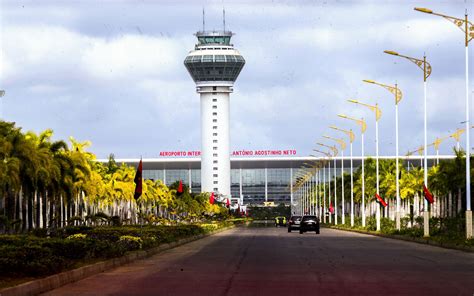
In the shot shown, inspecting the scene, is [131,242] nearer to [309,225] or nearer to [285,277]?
[285,277]

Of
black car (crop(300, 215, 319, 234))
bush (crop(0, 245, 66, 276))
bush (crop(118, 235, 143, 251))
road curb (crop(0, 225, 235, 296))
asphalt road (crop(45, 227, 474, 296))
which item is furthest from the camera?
black car (crop(300, 215, 319, 234))

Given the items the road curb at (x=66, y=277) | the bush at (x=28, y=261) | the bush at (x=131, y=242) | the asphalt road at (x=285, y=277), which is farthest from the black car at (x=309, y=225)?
the bush at (x=28, y=261)

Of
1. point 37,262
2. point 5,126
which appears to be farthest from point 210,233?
point 37,262

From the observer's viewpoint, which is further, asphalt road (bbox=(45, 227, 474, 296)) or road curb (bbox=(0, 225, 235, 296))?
asphalt road (bbox=(45, 227, 474, 296))

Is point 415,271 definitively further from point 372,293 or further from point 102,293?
point 102,293

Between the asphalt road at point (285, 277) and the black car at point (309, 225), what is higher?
the asphalt road at point (285, 277)

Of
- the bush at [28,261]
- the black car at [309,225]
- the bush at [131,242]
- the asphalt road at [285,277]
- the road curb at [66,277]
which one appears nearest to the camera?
the road curb at [66,277]

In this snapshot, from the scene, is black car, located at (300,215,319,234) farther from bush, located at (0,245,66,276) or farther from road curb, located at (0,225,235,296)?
bush, located at (0,245,66,276)

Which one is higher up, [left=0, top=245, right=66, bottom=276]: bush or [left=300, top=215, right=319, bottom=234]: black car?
[left=0, top=245, right=66, bottom=276]: bush

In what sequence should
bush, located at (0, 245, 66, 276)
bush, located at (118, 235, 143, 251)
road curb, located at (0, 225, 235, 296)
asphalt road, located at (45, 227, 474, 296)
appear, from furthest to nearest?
bush, located at (118, 235, 143, 251)
bush, located at (0, 245, 66, 276)
asphalt road, located at (45, 227, 474, 296)
road curb, located at (0, 225, 235, 296)

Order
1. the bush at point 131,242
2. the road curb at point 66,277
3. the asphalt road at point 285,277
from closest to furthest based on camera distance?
the road curb at point 66,277 → the asphalt road at point 285,277 → the bush at point 131,242

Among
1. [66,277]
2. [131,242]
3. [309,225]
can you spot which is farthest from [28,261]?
[309,225]

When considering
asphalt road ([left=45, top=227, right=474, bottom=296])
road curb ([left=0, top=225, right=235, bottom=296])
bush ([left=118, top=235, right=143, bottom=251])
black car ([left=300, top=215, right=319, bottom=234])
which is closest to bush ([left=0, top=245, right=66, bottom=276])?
road curb ([left=0, top=225, right=235, bottom=296])

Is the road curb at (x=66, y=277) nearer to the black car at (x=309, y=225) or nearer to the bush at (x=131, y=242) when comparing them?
the bush at (x=131, y=242)
